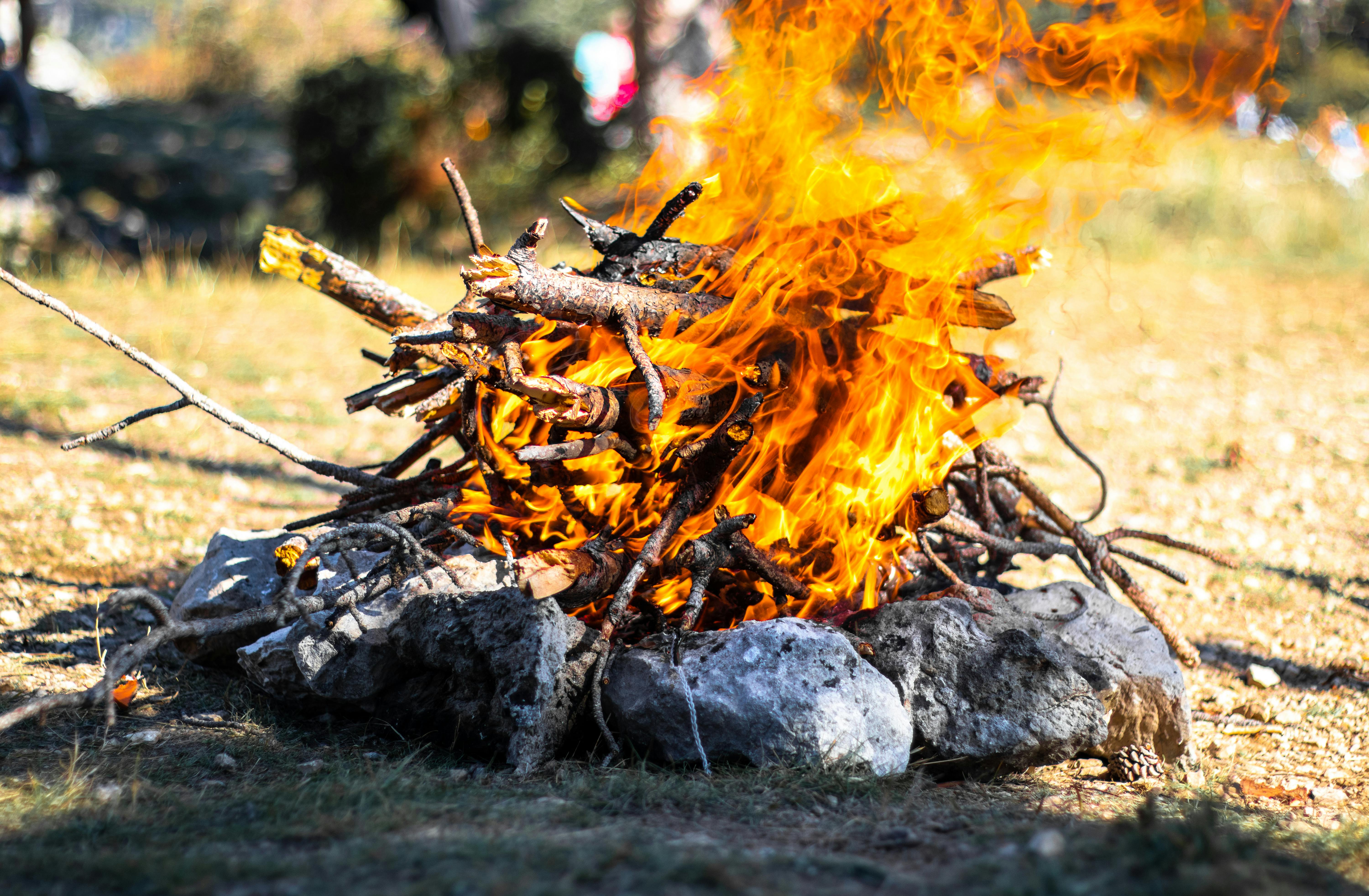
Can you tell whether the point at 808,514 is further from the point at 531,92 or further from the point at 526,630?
the point at 531,92

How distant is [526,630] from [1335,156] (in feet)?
45.0

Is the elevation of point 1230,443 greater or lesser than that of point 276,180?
lesser

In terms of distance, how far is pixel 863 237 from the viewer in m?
2.99

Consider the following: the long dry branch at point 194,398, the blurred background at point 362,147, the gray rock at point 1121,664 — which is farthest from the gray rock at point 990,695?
the blurred background at point 362,147

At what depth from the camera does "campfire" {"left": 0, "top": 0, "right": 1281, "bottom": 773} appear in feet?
9.26

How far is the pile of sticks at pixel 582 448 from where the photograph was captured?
2604mm

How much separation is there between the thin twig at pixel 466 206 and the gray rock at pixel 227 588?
1195 millimetres

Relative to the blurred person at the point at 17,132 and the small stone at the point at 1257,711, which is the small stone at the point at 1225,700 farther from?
the blurred person at the point at 17,132

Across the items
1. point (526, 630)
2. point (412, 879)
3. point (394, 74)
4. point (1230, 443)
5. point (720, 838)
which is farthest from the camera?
point (394, 74)

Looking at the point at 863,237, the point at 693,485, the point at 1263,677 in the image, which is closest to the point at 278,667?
the point at 693,485

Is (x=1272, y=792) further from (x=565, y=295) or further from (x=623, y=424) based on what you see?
(x=565, y=295)

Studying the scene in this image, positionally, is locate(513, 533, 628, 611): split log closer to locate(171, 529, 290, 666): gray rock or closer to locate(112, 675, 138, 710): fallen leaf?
locate(171, 529, 290, 666): gray rock

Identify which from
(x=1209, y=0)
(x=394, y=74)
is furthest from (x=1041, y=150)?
(x=1209, y=0)

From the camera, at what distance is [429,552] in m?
2.82
